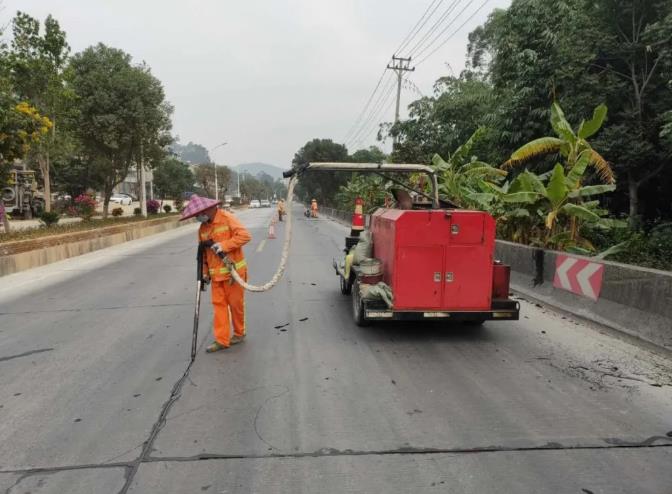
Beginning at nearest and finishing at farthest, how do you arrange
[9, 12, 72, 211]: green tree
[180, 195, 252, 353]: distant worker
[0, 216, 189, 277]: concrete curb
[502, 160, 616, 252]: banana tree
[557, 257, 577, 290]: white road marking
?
[180, 195, 252, 353]: distant worker
[557, 257, 577, 290]: white road marking
[502, 160, 616, 252]: banana tree
[0, 216, 189, 277]: concrete curb
[9, 12, 72, 211]: green tree

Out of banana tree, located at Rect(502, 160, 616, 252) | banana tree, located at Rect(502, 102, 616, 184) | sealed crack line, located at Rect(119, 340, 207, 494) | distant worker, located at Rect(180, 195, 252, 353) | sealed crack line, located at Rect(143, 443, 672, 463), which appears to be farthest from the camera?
banana tree, located at Rect(502, 102, 616, 184)

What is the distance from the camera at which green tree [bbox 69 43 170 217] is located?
2406 cm

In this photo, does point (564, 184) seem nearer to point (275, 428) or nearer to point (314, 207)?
point (275, 428)

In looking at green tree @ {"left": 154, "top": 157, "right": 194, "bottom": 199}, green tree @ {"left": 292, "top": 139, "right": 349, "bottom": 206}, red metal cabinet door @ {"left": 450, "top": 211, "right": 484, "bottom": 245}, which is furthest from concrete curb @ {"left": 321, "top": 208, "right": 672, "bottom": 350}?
green tree @ {"left": 154, "top": 157, "right": 194, "bottom": 199}

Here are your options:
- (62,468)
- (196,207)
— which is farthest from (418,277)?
(62,468)

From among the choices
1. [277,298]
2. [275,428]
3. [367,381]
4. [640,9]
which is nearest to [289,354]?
[367,381]

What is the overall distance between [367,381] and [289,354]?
1.12 m

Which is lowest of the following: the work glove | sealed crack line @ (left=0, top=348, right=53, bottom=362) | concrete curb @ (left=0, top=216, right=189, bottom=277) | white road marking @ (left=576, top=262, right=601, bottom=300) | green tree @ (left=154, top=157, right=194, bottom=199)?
sealed crack line @ (left=0, top=348, right=53, bottom=362)

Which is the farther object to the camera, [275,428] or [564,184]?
[564,184]

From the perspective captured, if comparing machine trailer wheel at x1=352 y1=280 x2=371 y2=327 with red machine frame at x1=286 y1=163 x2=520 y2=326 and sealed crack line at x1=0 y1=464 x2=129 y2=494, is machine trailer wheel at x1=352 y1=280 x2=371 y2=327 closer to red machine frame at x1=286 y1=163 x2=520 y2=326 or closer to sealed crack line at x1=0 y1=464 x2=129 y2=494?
red machine frame at x1=286 y1=163 x2=520 y2=326

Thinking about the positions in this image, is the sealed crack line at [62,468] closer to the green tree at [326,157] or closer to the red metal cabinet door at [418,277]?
the red metal cabinet door at [418,277]

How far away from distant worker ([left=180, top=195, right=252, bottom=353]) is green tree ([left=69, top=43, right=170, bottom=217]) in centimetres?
2093

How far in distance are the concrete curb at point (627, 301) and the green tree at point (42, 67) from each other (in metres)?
17.9

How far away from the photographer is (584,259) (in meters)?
7.11
